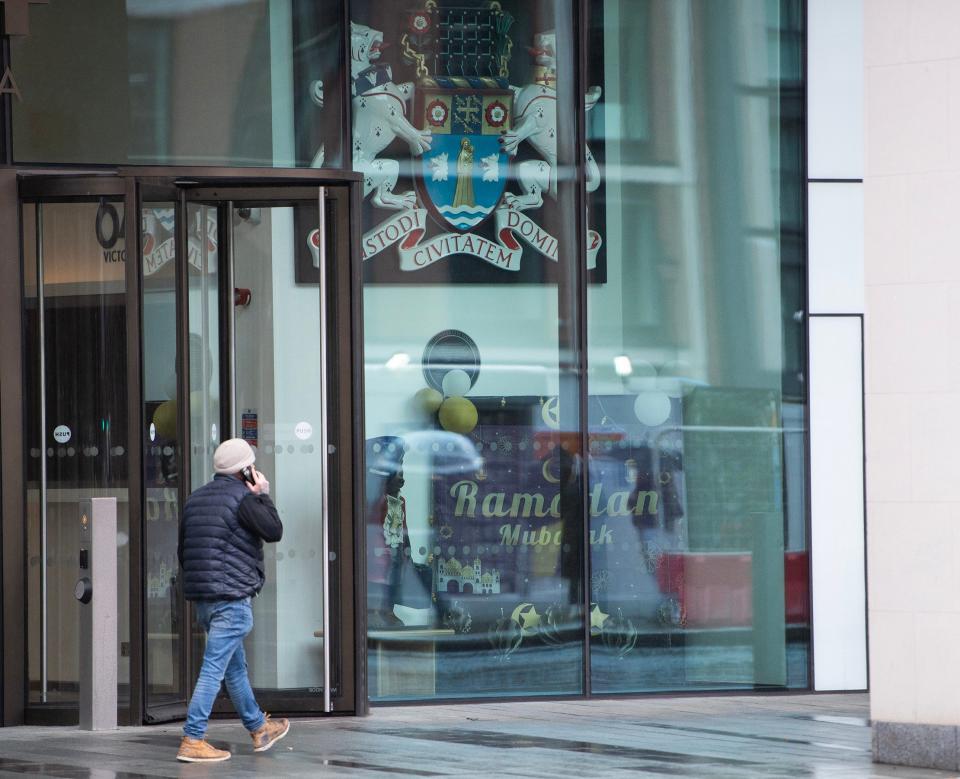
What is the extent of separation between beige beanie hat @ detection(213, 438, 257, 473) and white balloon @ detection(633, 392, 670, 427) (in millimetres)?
3892

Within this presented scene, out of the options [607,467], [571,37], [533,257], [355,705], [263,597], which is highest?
[571,37]

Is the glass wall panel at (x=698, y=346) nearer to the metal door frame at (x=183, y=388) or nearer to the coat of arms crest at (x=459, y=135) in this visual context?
the coat of arms crest at (x=459, y=135)

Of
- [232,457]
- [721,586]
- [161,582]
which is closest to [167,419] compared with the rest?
[161,582]

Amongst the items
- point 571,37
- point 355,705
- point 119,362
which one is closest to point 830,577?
point 355,705

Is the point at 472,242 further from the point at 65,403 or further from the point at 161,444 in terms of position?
the point at 65,403

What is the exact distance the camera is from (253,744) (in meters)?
9.50

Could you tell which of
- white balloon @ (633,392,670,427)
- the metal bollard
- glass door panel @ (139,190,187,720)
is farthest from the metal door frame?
white balloon @ (633,392,670,427)

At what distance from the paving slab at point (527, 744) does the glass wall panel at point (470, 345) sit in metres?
0.59

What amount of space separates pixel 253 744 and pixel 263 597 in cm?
168

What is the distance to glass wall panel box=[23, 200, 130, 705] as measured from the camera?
10.8 m

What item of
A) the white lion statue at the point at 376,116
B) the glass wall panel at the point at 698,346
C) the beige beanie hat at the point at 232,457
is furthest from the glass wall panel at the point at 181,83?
the beige beanie hat at the point at 232,457

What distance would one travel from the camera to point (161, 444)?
10672 mm

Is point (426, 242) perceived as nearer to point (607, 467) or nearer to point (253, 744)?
point (607, 467)

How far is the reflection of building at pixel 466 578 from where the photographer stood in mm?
11758
